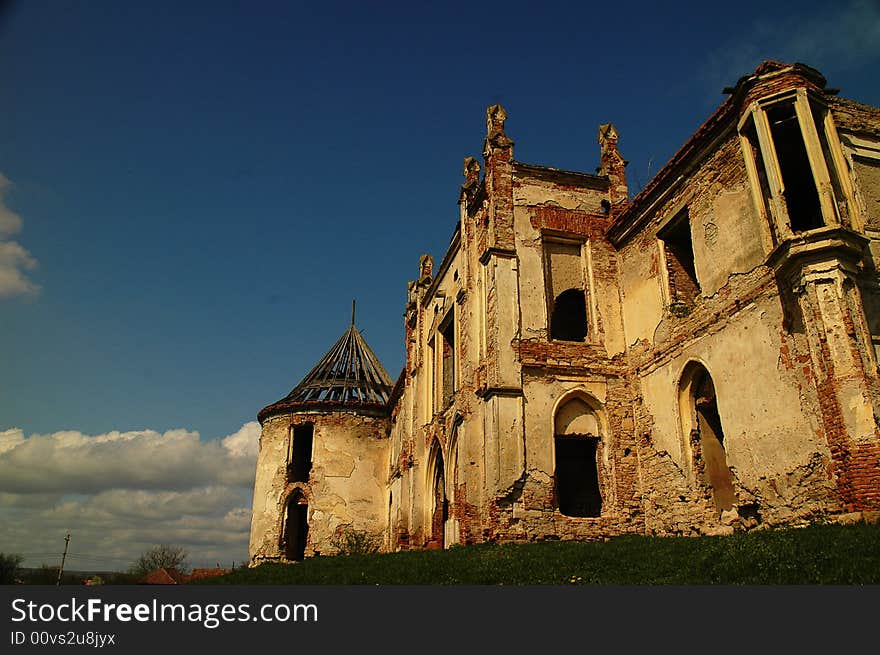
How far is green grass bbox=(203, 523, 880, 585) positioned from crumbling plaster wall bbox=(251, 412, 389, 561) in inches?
539

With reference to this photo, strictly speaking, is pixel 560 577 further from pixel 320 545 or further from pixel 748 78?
pixel 320 545

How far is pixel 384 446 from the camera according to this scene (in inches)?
1111

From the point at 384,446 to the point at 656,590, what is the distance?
23.6 metres

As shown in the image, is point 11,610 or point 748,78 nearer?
point 11,610

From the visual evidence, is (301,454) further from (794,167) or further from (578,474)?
(794,167)

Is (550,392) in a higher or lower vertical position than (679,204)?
lower

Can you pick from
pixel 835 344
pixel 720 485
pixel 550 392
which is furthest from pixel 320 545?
pixel 835 344

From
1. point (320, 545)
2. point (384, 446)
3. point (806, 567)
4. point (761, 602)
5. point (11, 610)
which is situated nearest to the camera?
point (761, 602)

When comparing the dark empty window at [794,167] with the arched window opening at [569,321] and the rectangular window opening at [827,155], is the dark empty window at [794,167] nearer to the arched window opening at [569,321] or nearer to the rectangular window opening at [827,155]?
the rectangular window opening at [827,155]

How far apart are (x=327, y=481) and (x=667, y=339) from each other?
17895 millimetres

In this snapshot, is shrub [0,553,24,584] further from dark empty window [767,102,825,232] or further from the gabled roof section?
dark empty window [767,102,825,232]

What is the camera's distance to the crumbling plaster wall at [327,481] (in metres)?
26.7

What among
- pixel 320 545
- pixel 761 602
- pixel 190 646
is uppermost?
pixel 320 545

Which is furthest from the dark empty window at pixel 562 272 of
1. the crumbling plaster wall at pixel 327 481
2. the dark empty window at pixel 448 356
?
the crumbling plaster wall at pixel 327 481
